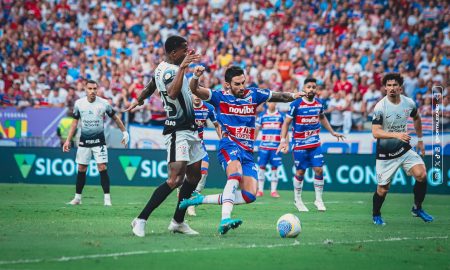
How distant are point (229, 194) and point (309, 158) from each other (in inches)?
252

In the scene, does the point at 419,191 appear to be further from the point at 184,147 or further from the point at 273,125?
the point at 273,125

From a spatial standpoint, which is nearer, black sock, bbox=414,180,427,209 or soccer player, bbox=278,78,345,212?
black sock, bbox=414,180,427,209

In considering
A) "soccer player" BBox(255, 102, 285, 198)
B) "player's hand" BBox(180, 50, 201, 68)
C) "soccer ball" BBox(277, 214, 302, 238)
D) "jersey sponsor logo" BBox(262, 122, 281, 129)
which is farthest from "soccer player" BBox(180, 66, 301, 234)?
"jersey sponsor logo" BBox(262, 122, 281, 129)

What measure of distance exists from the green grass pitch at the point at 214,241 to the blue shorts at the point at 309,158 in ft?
3.38

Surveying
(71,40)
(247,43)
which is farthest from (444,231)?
(71,40)

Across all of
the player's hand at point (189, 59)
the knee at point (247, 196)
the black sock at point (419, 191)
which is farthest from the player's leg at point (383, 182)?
the player's hand at point (189, 59)

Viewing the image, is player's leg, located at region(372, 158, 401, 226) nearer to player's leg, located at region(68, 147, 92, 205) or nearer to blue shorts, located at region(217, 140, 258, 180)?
blue shorts, located at region(217, 140, 258, 180)

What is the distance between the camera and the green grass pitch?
909 centimetres

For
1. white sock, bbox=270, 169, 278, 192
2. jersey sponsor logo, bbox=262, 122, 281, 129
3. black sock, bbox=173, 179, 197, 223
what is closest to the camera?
black sock, bbox=173, 179, 197, 223

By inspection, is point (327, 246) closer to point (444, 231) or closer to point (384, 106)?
point (444, 231)

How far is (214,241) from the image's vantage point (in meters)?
10.9

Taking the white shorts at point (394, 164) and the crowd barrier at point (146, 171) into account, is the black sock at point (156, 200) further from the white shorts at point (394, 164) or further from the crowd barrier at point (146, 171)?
the crowd barrier at point (146, 171)

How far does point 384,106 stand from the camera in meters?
14.1

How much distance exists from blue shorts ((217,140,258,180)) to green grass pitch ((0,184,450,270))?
36.7 inches
